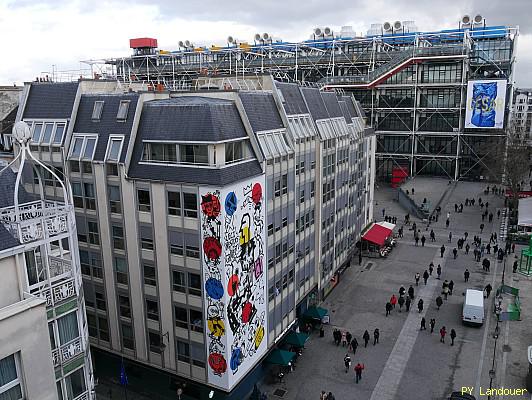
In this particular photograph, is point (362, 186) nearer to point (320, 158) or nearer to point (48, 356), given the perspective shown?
point (320, 158)

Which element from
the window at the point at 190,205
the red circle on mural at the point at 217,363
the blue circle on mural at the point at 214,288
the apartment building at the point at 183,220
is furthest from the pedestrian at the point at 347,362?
the window at the point at 190,205

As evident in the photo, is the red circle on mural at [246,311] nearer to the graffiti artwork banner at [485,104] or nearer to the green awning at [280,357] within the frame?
the green awning at [280,357]

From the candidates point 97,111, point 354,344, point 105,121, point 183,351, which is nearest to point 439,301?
point 354,344

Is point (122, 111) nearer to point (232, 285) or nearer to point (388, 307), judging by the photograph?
point (232, 285)

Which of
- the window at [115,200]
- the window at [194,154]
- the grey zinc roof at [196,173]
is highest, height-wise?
the window at [194,154]

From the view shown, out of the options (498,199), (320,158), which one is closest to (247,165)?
(320,158)
